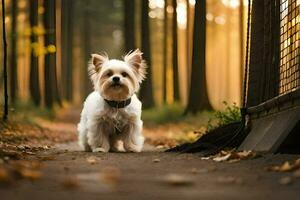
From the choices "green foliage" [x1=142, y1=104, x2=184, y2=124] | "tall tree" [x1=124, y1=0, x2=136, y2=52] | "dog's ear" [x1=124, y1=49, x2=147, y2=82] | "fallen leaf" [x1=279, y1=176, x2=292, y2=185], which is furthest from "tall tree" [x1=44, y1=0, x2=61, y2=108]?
"fallen leaf" [x1=279, y1=176, x2=292, y2=185]

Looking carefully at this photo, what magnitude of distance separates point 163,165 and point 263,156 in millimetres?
1029

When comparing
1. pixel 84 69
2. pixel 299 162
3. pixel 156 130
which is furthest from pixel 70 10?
pixel 299 162

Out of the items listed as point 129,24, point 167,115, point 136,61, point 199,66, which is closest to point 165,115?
point 167,115

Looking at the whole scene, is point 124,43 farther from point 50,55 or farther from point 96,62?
point 96,62

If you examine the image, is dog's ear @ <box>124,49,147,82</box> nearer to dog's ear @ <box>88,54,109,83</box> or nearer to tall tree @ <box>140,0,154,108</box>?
dog's ear @ <box>88,54,109,83</box>

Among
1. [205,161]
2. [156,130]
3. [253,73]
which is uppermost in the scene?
[253,73]

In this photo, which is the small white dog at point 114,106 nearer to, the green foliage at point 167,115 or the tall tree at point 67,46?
the green foliage at point 167,115

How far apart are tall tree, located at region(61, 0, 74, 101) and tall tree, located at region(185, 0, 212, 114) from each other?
15.7m

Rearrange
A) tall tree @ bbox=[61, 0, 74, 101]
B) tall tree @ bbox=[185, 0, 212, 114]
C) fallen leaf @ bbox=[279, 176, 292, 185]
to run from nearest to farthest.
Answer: fallen leaf @ bbox=[279, 176, 292, 185], tall tree @ bbox=[185, 0, 212, 114], tall tree @ bbox=[61, 0, 74, 101]

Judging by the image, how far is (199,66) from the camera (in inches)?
737

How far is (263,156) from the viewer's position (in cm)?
588

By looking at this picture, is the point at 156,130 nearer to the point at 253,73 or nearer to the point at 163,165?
the point at 253,73

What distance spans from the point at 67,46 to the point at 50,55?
11132 mm

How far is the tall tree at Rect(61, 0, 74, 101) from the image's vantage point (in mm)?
34125
